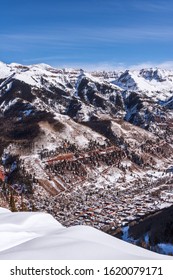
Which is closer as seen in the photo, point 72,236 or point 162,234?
point 72,236

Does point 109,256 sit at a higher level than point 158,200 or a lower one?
higher

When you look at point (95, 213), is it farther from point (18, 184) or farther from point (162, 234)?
point (162, 234)
